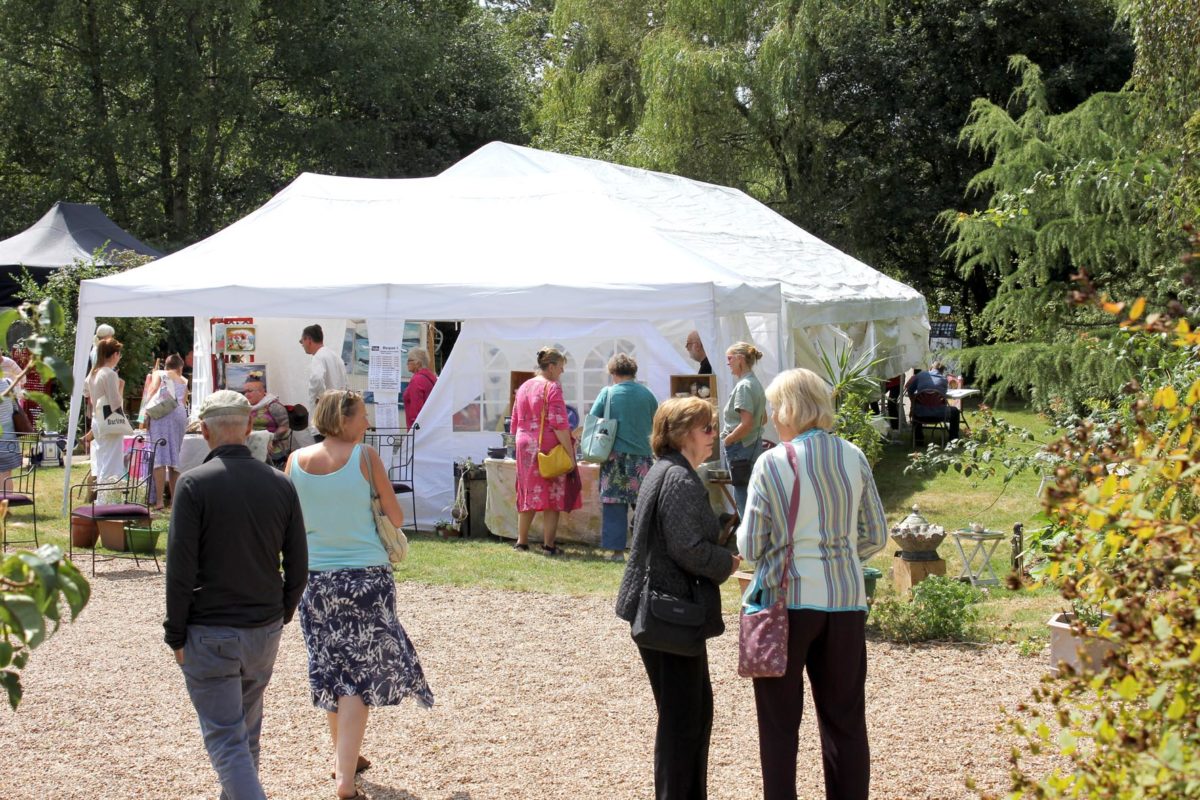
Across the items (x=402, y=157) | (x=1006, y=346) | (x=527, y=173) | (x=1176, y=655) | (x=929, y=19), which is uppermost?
(x=929, y=19)

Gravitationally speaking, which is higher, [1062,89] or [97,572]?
[1062,89]

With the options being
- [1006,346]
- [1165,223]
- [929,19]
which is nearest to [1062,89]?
[929,19]

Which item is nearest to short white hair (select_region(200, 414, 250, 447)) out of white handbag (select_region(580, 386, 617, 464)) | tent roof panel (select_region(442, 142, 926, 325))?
white handbag (select_region(580, 386, 617, 464))

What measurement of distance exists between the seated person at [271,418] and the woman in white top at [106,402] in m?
1.42

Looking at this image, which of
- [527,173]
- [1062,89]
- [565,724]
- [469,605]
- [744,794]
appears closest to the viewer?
[744,794]

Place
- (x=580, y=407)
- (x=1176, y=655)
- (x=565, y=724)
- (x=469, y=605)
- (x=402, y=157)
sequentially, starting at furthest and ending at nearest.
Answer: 1. (x=402, y=157)
2. (x=580, y=407)
3. (x=469, y=605)
4. (x=565, y=724)
5. (x=1176, y=655)

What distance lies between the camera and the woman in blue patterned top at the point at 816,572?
4.19 meters

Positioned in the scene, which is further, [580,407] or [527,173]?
[527,173]

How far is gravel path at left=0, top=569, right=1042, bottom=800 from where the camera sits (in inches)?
204

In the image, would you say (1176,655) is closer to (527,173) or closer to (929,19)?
(527,173)

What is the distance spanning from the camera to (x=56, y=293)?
65.1 feet

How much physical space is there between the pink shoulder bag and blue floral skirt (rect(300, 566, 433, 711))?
1.51 m

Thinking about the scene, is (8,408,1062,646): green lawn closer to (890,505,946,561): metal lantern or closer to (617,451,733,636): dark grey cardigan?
(890,505,946,561): metal lantern

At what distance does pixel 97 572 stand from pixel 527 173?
693 cm
